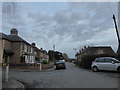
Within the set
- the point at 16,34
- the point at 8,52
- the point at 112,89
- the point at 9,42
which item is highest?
the point at 16,34

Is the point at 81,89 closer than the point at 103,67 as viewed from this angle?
Yes

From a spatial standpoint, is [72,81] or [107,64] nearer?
[72,81]

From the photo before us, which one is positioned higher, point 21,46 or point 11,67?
point 21,46

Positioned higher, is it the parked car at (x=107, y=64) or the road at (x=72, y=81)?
the parked car at (x=107, y=64)

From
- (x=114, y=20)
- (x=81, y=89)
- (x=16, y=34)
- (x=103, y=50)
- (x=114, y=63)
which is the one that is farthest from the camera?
(x=103, y=50)

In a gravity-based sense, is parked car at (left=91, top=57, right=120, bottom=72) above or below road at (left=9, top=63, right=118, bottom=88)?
above

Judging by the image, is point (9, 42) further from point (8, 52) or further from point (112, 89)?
point (112, 89)

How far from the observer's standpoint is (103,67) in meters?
20.1

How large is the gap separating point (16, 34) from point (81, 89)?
118 feet

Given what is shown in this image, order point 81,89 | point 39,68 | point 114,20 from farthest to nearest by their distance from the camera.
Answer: point 39,68
point 114,20
point 81,89

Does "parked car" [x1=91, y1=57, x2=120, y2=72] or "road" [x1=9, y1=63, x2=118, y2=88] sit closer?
"road" [x1=9, y1=63, x2=118, y2=88]

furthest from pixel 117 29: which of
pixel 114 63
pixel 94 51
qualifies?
pixel 94 51

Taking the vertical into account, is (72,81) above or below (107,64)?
below

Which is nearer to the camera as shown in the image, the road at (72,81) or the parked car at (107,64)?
the road at (72,81)
